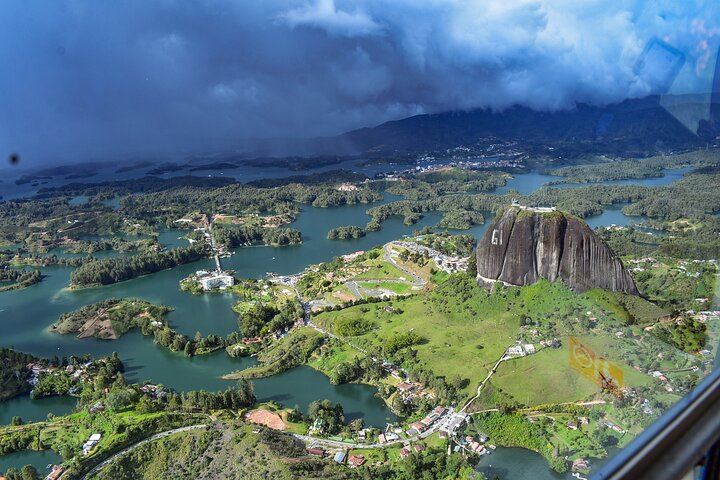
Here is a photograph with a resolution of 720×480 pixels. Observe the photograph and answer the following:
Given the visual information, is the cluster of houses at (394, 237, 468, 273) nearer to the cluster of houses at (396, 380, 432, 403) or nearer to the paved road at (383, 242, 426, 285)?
the paved road at (383, 242, 426, 285)

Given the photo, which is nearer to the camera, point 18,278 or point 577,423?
point 577,423

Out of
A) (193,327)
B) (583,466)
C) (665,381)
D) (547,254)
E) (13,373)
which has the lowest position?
(193,327)

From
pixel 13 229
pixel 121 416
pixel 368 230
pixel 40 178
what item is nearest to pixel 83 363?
pixel 121 416

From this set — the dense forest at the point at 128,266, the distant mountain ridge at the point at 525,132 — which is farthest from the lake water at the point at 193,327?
the distant mountain ridge at the point at 525,132

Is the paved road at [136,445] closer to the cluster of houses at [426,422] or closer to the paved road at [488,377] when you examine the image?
the cluster of houses at [426,422]

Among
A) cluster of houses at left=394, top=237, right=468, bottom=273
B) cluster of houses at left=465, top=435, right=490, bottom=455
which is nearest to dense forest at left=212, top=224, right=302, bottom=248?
cluster of houses at left=394, top=237, right=468, bottom=273

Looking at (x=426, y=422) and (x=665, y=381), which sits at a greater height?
(x=665, y=381)

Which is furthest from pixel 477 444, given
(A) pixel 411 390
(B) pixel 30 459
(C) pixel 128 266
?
(C) pixel 128 266

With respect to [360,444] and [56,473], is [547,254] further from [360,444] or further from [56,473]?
[56,473]
